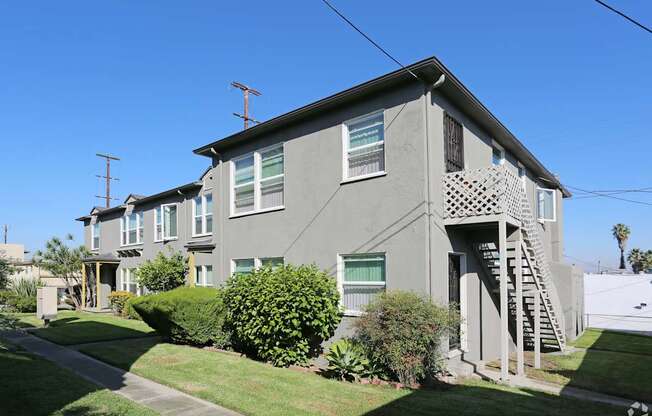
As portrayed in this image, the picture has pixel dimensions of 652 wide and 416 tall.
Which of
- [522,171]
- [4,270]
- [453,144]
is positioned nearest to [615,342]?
[522,171]

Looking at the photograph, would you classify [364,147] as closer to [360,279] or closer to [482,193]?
[482,193]

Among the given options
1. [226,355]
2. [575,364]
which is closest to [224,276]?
[226,355]

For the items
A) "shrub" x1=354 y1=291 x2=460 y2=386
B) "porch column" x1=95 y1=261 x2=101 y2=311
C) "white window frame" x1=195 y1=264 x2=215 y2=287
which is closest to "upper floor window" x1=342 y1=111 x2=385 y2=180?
"shrub" x1=354 y1=291 x2=460 y2=386

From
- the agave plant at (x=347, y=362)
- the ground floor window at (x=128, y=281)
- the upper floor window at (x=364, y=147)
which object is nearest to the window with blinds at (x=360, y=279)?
the agave plant at (x=347, y=362)

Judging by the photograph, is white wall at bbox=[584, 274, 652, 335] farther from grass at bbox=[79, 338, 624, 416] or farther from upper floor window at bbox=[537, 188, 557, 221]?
grass at bbox=[79, 338, 624, 416]

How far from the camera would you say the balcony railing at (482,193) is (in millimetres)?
9836

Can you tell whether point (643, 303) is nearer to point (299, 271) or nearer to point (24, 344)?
point (299, 271)

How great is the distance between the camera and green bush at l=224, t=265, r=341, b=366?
35.1 feet

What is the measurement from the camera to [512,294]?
43.2ft

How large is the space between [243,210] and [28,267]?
74.8ft

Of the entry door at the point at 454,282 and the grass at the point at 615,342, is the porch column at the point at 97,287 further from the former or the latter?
the grass at the point at 615,342

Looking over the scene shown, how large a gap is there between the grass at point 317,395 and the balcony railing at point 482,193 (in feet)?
12.3

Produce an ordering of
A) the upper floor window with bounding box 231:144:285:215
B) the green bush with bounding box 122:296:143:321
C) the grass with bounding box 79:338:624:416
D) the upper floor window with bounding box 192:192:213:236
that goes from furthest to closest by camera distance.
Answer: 1. the green bush with bounding box 122:296:143:321
2. the upper floor window with bounding box 192:192:213:236
3. the upper floor window with bounding box 231:144:285:215
4. the grass with bounding box 79:338:624:416

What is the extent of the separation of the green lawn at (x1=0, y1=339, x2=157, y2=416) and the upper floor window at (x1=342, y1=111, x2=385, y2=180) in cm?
720
